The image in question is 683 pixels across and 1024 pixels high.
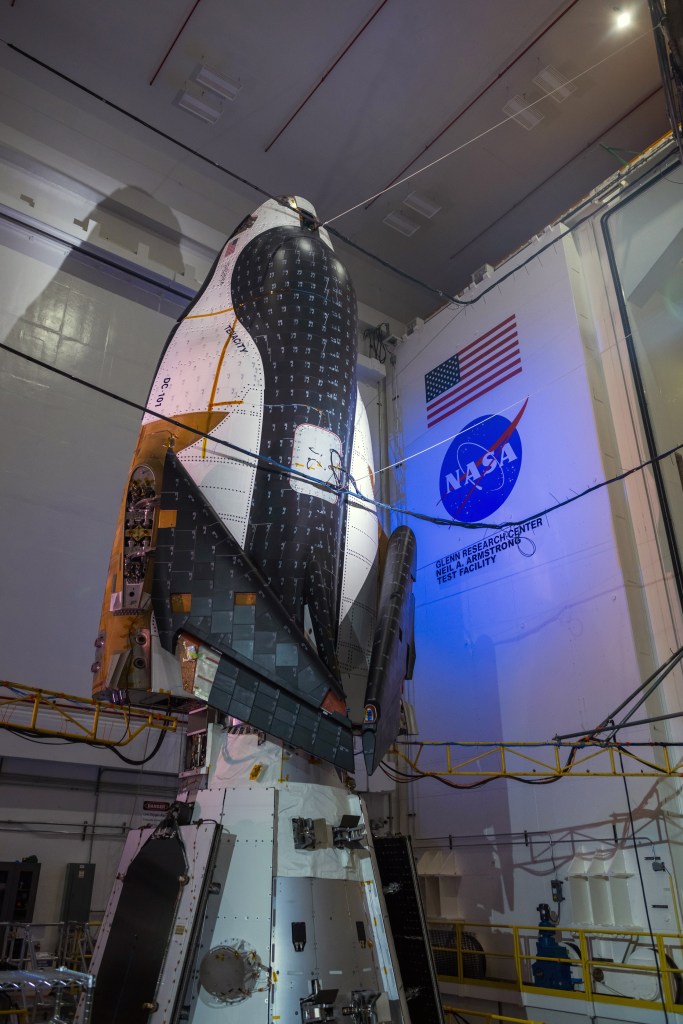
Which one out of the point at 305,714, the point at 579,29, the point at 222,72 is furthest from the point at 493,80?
the point at 305,714

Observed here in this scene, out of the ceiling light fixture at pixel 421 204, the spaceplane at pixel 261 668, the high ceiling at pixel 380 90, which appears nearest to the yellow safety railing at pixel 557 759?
the spaceplane at pixel 261 668

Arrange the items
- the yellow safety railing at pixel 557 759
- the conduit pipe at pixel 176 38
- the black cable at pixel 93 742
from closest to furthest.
A: the black cable at pixel 93 742 < the yellow safety railing at pixel 557 759 < the conduit pipe at pixel 176 38

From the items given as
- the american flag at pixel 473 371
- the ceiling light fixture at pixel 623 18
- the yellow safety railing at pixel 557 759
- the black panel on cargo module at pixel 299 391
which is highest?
the ceiling light fixture at pixel 623 18

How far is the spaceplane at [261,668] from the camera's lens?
586 centimetres

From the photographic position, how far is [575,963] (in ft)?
27.3

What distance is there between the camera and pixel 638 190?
12.5m

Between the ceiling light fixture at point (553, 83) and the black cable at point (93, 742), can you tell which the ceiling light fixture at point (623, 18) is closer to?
the ceiling light fixture at point (553, 83)

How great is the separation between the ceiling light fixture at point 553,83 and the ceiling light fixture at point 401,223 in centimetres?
A: 362

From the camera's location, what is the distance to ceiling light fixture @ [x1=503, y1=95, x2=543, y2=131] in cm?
1402

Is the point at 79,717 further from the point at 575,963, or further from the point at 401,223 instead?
the point at 401,223

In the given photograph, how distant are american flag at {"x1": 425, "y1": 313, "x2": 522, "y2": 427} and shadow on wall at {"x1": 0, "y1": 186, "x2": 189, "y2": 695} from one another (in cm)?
537

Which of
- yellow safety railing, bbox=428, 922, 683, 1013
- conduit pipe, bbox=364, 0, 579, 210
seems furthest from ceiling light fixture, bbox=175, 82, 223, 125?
yellow safety railing, bbox=428, 922, 683, 1013

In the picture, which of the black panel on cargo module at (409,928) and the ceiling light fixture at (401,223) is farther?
the ceiling light fixture at (401,223)

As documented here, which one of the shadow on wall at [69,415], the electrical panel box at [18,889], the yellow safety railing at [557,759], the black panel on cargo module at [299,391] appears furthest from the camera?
the shadow on wall at [69,415]
